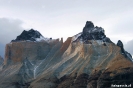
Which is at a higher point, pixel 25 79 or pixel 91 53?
pixel 91 53

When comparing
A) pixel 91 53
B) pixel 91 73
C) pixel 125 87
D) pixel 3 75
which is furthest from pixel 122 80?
pixel 3 75

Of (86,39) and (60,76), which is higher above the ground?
(86,39)

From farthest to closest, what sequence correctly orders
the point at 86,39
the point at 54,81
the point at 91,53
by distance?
the point at 86,39, the point at 91,53, the point at 54,81

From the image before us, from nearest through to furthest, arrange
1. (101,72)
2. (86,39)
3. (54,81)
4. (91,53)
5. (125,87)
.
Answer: (125,87)
(101,72)
(54,81)
(91,53)
(86,39)

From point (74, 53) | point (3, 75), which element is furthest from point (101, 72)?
point (3, 75)

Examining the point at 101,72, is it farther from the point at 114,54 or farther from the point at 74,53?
the point at 74,53

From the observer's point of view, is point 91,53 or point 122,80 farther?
point 91,53

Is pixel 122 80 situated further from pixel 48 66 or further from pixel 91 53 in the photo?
pixel 48 66

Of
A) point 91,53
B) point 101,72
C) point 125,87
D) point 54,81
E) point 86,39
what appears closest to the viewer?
point 125,87

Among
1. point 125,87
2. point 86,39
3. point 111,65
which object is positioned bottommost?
point 125,87
